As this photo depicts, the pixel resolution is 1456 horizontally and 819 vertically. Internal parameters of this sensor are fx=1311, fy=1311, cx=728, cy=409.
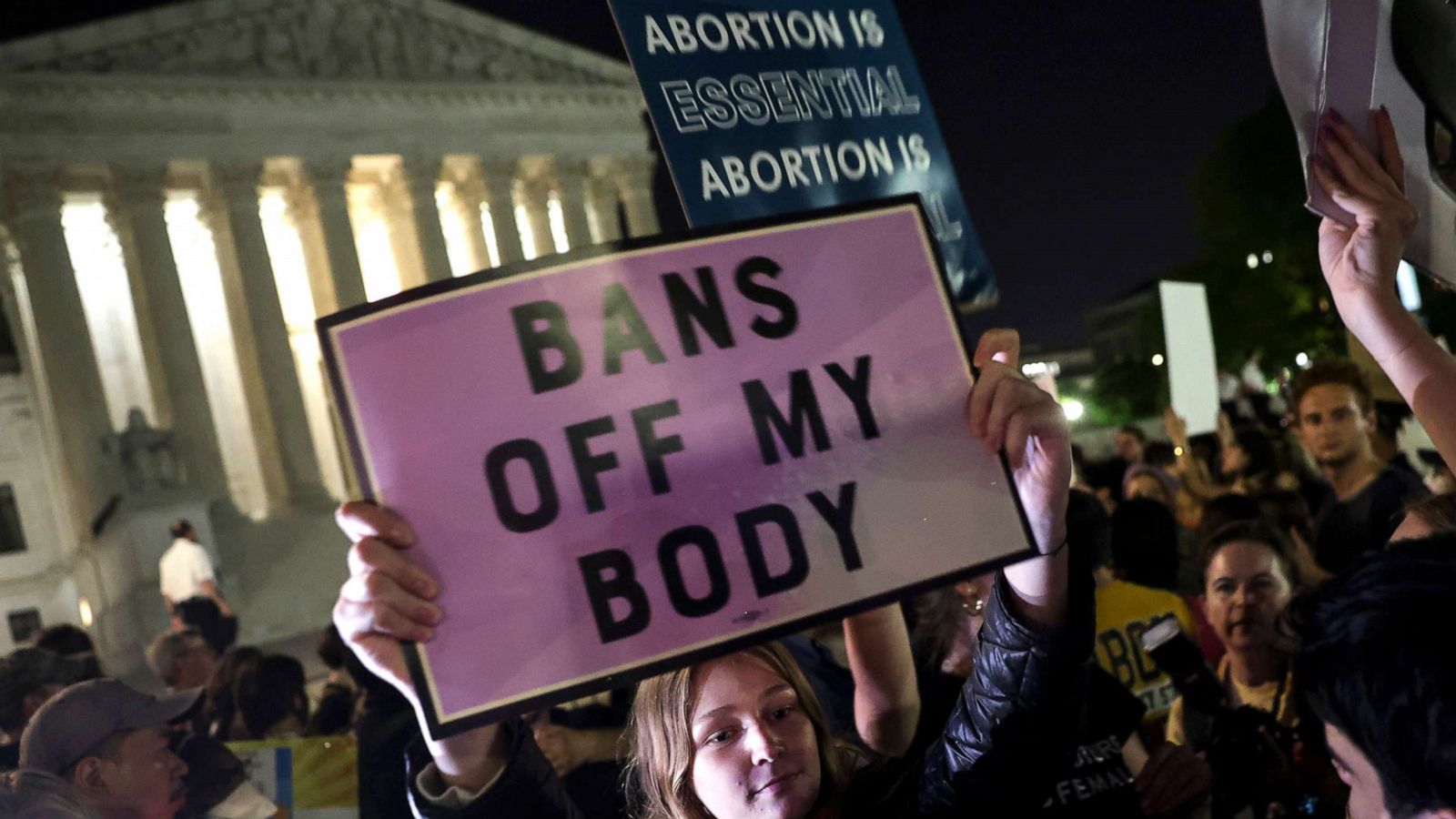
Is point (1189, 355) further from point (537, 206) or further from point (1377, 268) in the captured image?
point (537, 206)

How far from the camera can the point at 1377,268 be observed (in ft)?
8.33

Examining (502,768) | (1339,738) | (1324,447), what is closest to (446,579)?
(502,768)

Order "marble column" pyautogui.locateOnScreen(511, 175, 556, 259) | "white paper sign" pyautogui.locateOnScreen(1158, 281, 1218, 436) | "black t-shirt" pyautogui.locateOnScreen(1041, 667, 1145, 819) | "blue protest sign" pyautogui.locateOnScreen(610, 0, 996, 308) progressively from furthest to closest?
"marble column" pyautogui.locateOnScreen(511, 175, 556, 259)
"white paper sign" pyautogui.locateOnScreen(1158, 281, 1218, 436)
"blue protest sign" pyautogui.locateOnScreen(610, 0, 996, 308)
"black t-shirt" pyautogui.locateOnScreen(1041, 667, 1145, 819)

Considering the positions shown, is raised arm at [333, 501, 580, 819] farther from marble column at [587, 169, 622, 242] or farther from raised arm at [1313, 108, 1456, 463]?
marble column at [587, 169, 622, 242]

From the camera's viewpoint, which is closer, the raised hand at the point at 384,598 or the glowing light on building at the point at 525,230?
the raised hand at the point at 384,598

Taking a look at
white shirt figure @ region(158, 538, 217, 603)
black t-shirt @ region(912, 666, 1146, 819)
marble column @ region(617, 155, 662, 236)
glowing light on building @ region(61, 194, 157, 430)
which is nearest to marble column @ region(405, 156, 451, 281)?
marble column @ region(617, 155, 662, 236)

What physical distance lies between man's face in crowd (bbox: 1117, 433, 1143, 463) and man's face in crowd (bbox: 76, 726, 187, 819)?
9.62 meters

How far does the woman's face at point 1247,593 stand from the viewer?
3.89m

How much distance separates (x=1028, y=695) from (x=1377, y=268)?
1.14m

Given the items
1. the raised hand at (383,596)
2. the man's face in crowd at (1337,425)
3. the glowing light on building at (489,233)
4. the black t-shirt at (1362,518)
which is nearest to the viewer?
the raised hand at (383,596)

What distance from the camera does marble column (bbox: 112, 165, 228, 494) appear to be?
2911 cm

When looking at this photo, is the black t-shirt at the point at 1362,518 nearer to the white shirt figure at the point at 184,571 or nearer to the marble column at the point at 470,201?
the white shirt figure at the point at 184,571

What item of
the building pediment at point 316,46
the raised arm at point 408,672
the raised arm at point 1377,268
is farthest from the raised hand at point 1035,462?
the building pediment at point 316,46

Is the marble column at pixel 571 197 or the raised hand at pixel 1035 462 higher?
the marble column at pixel 571 197
